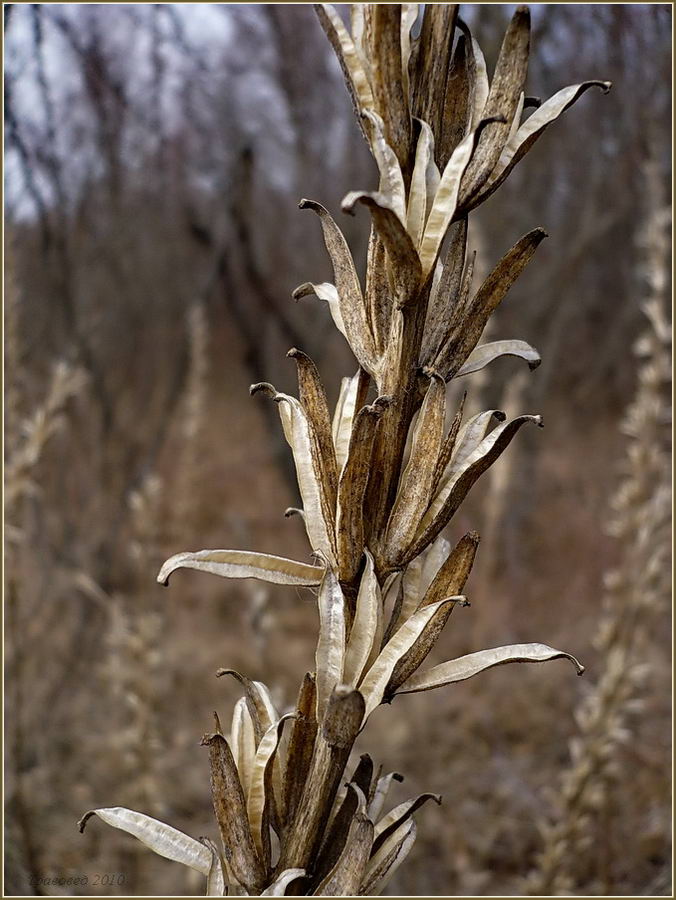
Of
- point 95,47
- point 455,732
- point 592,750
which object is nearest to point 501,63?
point 592,750

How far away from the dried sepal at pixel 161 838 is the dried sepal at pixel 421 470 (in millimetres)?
254

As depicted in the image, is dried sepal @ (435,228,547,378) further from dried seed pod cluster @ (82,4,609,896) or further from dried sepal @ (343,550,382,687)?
dried sepal @ (343,550,382,687)

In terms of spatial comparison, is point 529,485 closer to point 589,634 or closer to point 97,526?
point 589,634

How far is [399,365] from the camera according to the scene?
0.53 metres

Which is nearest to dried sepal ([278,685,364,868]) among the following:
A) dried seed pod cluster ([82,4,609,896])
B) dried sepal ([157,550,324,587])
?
dried seed pod cluster ([82,4,609,896])

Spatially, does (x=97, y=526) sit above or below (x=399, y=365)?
above

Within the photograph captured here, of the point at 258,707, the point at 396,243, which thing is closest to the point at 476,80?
the point at 396,243

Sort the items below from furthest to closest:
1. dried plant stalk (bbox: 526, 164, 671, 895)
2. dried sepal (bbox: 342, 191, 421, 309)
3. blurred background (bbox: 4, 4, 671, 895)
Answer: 1. blurred background (bbox: 4, 4, 671, 895)
2. dried plant stalk (bbox: 526, 164, 671, 895)
3. dried sepal (bbox: 342, 191, 421, 309)

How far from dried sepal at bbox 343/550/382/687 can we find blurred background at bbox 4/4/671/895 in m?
1.09

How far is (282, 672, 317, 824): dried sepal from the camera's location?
55 centimetres

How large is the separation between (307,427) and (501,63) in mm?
280

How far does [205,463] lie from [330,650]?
396 centimetres

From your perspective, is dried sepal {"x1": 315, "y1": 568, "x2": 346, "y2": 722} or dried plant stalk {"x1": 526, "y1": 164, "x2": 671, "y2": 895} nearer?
dried sepal {"x1": 315, "y1": 568, "x2": 346, "y2": 722}

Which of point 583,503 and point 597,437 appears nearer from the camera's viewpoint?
point 583,503
